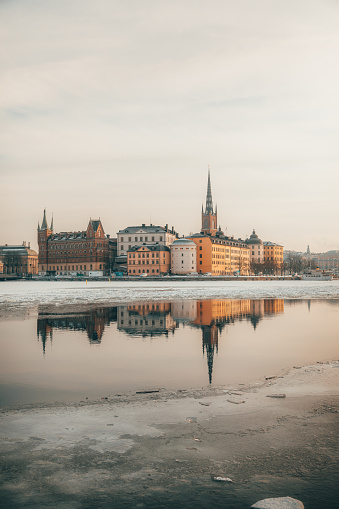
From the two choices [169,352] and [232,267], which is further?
[232,267]

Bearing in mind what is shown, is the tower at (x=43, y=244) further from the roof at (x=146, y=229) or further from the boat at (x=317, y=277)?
the boat at (x=317, y=277)

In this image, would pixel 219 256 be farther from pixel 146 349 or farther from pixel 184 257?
pixel 146 349

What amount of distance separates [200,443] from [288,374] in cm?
613

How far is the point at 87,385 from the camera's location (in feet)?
40.5

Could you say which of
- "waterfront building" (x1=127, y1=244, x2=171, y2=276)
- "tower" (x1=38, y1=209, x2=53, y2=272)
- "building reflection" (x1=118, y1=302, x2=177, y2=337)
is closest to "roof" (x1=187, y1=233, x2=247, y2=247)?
"waterfront building" (x1=127, y1=244, x2=171, y2=276)

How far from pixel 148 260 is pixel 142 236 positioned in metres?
Answer: 15.0

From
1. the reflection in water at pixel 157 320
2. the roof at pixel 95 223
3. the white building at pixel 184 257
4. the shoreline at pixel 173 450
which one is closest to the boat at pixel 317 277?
the white building at pixel 184 257

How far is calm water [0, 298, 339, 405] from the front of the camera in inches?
497

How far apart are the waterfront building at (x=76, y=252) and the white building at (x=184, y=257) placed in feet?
95.9

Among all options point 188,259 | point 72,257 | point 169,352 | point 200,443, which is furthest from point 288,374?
point 72,257

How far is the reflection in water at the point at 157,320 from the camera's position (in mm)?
21594

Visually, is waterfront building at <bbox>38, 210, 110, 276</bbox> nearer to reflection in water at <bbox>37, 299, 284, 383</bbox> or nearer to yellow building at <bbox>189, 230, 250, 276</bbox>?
yellow building at <bbox>189, 230, 250, 276</bbox>

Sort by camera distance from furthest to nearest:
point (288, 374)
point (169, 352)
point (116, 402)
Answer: point (169, 352) < point (288, 374) < point (116, 402)

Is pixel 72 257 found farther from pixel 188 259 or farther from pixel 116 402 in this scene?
pixel 116 402
